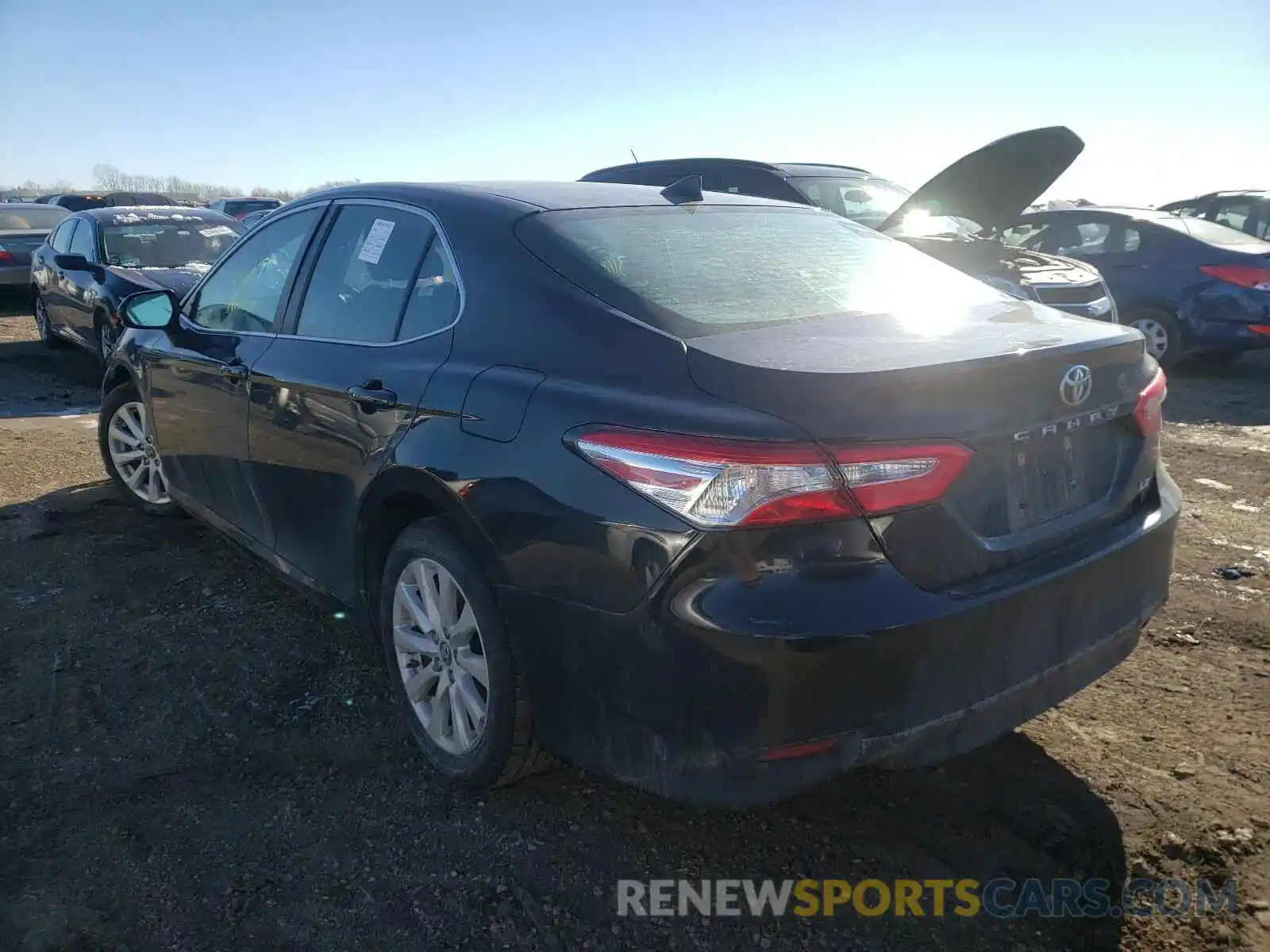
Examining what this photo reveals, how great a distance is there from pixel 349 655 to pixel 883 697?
2.32m

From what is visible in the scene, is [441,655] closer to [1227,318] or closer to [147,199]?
[1227,318]

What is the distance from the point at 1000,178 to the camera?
6.09 m

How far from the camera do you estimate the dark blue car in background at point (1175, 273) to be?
28.3 ft

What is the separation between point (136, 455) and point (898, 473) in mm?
4475

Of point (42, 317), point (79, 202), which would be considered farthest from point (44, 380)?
point (79, 202)

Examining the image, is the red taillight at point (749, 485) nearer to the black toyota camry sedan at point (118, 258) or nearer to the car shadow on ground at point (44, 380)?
the black toyota camry sedan at point (118, 258)

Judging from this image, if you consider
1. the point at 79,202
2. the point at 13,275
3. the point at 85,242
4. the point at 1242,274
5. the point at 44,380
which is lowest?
the point at 44,380

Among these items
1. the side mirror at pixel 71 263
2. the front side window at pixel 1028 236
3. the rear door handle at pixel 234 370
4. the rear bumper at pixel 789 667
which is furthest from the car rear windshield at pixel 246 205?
the rear bumper at pixel 789 667

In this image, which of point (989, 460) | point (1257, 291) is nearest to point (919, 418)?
point (989, 460)

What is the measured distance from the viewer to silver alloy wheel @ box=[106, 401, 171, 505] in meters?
5.06

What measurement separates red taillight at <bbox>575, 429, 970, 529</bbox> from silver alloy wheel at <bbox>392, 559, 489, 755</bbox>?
0.81 metres

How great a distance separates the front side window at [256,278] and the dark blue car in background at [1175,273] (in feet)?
21.3

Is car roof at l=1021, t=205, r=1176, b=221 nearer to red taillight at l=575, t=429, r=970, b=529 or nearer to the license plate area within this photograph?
the license plate area

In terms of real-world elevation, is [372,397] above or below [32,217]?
below
